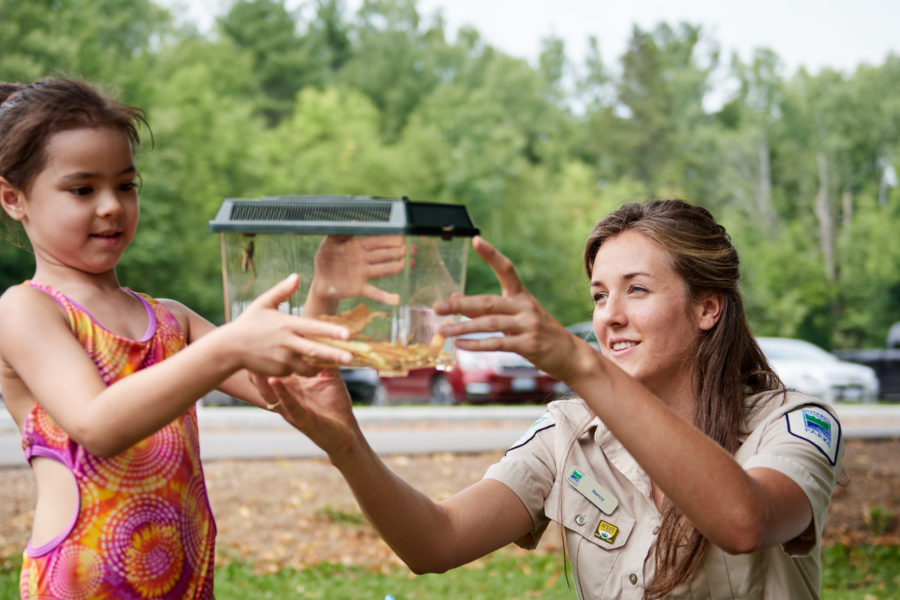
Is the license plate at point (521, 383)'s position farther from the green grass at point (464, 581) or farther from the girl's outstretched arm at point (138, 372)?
the girl's outstretched arm at point (138, 372)

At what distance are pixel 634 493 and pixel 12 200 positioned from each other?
1.76 m

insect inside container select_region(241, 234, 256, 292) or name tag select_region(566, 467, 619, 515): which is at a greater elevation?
insect inside container select_region(241, 234, 256, 292)

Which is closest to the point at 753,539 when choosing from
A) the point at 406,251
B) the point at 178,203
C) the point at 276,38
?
the point at 406,251

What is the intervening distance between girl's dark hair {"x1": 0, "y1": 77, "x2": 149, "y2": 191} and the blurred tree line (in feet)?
54.9

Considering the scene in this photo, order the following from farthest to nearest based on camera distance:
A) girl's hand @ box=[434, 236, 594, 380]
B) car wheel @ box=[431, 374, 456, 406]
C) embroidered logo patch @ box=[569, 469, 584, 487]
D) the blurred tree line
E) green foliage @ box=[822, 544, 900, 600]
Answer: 1. the blurred tree line
2. car wheel @ box=[431, 374, 456, 406]
3. green foliage @ box=[822, 544, 900, 600]
4. embroidered logo patch @ box=[569, 469, 584, 487]
5. girl's hand @ box=[434, 236, 594, 380]

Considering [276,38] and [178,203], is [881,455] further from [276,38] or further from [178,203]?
[276,38]

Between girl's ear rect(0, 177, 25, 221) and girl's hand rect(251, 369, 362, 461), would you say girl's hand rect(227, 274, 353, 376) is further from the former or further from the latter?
girl's ear rect(0, 177, 25, 221)

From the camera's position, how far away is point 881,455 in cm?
1081

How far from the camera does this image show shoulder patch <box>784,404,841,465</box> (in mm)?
2148

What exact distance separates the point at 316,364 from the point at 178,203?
22887mm

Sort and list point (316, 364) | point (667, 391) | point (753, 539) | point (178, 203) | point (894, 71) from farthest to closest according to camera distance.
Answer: point (894, 71), point (178, 203), point (667, 391), point (753, 539), point (316, 364)

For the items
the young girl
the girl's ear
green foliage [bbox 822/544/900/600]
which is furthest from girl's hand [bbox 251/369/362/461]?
green foliage [bbox 822/544/900/600]

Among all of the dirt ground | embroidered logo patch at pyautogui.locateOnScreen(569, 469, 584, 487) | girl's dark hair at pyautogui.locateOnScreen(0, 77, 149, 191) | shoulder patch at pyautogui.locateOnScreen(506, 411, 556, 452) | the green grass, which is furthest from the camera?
the dirt ground

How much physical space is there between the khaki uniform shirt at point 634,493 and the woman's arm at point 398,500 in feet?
0.30
